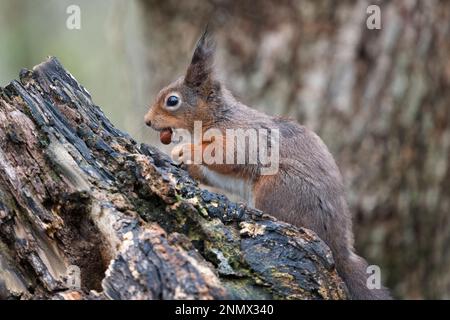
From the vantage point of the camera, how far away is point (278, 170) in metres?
3.52

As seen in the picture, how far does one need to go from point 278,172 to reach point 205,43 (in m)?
0.75

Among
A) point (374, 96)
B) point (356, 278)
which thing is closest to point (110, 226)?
point (356, 278)

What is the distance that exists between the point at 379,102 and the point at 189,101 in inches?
55.8

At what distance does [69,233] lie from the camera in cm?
258

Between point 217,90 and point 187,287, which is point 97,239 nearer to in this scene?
point 187,287

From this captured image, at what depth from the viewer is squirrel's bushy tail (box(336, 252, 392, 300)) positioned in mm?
3104

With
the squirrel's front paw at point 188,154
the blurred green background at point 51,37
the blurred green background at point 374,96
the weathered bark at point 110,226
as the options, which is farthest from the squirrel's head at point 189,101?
the blurred green background at point 51,37

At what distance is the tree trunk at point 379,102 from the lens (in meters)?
4.70

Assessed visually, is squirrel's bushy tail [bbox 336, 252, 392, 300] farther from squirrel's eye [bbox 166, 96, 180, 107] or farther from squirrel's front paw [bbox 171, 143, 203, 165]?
squirrel's eye [bbox 166, 96, 180, 107]

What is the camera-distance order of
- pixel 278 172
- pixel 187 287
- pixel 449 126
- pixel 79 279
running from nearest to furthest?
1. pixel 187 287
2. pixel 79 279
3. pixel 278 172
4. pixel 449 126

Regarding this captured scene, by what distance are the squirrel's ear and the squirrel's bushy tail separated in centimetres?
123

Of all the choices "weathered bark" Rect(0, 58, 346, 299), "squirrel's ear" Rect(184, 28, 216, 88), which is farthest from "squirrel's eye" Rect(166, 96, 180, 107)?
"weathered bark" Rect(0, 58, 346, 299)

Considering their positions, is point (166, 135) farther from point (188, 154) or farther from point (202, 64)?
point (202, 64)
